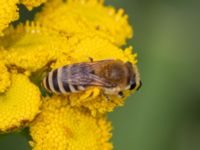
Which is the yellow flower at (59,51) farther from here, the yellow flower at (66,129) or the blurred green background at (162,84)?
the blurred green background at (162,84)

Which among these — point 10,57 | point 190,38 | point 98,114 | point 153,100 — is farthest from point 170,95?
point 10,57

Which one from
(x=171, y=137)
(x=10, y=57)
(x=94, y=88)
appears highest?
(x=10, y=57)

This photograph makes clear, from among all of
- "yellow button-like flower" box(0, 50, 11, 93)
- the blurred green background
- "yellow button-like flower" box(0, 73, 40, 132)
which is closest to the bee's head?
"yellow button-like flower" box(0, 73, 40, 132)

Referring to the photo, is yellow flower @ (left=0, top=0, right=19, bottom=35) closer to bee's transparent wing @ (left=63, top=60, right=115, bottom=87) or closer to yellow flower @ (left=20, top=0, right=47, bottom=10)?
yellow flower @ (left=20, top=0, right=47, bottom=10)

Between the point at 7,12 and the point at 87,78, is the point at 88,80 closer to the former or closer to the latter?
the point at 87,78

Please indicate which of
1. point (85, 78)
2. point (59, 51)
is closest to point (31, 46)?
point (59, 51)

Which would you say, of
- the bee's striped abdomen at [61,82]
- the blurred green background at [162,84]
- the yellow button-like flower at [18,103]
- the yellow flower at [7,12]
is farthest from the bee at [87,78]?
the blurred green background at [162,84]

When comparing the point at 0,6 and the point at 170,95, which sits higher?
the point at 0,6

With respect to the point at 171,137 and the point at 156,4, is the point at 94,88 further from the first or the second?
the point at 156,4
